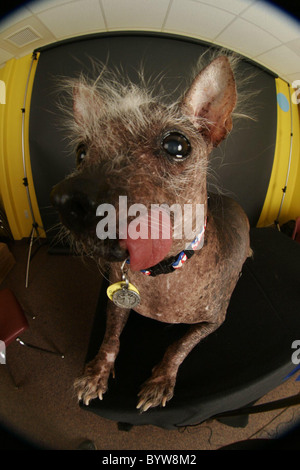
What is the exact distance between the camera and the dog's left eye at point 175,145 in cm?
42

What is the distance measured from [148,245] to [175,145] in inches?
7.9

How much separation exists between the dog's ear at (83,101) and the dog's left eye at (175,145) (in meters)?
0.24

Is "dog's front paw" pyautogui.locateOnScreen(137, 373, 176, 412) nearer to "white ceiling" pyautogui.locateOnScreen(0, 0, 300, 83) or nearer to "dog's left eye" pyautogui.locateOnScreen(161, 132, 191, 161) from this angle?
"dog's left eye" pyautogui.locateOnScreen(161, 132, 191, 161)

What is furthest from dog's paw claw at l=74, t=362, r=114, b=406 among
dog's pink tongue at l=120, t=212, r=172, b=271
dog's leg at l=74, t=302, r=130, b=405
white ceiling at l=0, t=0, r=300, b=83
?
white ceiling at l=0, t=0, r=300, b=83

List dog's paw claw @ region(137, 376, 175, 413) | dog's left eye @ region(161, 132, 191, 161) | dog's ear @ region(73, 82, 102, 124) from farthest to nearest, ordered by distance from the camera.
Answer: dog's paw claw @ region(137, 376, 175, 413), dog's ear @ region(73, 82, 102, 124), dog's left eye @ region(161, 132, 191, 161)

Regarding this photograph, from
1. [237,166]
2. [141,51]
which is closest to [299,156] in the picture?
[237,166]

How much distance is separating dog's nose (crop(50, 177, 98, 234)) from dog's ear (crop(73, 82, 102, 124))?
1.03 ft

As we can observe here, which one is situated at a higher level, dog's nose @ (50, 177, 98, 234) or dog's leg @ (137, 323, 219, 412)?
dog's nose @ (50, 177, 98, 234)

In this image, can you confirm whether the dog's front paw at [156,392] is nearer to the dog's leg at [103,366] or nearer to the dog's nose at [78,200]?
the dog's leg at [103,366]

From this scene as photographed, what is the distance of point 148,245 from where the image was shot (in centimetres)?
39

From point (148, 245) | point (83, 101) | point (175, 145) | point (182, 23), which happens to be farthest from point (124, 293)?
point (182, 23)

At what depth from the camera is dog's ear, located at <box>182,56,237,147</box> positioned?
1.54 ft

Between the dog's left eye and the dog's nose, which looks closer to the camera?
the dog's nose
